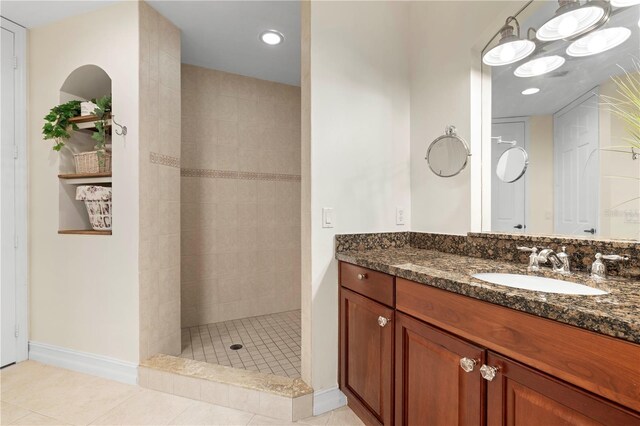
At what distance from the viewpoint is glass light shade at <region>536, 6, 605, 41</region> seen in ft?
3.66

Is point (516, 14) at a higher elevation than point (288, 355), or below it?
higher

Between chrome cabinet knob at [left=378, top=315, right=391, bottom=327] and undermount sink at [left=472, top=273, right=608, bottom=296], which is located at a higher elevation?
undermount sink at [left=472, top=273, right=608, bottom=296]

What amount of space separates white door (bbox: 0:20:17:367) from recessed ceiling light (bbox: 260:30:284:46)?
1.80 m

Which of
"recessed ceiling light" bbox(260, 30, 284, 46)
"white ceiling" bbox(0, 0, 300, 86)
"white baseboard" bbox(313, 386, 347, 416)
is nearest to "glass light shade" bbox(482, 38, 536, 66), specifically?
"white ceiling" bbox(0, 0, 300, 86)

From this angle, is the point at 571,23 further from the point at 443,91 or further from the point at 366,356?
the point at 366,356

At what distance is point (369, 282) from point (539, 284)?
2.18 feet

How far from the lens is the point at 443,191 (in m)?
1.76

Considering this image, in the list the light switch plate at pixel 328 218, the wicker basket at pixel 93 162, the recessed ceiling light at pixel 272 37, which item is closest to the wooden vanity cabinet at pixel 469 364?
the light switch plate at pixel 328 218

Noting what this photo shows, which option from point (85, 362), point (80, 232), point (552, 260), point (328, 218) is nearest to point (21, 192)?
point (80, 232)

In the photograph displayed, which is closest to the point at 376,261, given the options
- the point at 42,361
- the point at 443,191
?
the point at 443,191

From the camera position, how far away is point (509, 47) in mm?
1424

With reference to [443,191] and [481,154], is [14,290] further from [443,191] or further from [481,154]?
[481,154]

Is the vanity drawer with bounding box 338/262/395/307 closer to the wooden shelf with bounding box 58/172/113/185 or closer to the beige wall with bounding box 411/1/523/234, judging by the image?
the beige wall with bounding box 411/1/523/234

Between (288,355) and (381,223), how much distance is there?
124cm
